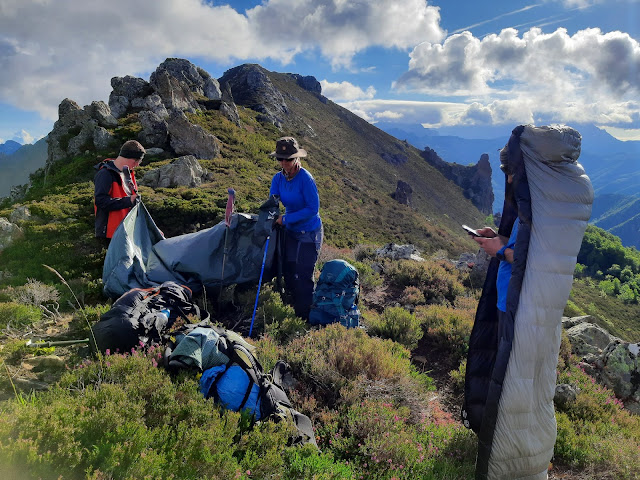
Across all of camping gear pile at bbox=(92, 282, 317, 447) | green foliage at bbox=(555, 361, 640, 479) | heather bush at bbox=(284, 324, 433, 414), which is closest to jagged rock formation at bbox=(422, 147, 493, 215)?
green foliage at bbox=(555, 361, 640, 479)

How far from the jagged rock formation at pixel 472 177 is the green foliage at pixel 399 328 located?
90016 millimetres

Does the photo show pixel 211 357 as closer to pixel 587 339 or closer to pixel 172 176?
pixel 587 339

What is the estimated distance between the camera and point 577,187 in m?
2.42

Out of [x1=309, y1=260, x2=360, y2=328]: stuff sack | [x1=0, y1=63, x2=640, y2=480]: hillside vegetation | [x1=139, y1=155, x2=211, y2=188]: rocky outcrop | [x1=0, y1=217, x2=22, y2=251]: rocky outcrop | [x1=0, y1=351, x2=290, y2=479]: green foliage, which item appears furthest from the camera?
[x1=139, y1=155, x2=211, y2=188]: rocky outcrop

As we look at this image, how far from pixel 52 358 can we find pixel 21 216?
819 cm

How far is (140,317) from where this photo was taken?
338 cm

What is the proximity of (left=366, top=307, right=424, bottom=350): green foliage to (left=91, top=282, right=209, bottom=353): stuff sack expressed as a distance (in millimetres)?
2784

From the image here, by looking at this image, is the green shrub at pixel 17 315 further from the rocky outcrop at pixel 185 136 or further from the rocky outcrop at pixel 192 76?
the rocky outcrop at pixel 192 76

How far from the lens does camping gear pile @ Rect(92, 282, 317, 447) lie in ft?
9.04

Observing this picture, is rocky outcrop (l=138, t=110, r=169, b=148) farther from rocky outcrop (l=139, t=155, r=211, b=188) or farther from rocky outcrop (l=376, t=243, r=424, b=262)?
rocky outcrop (l=376, t=243, r=424, b=262)

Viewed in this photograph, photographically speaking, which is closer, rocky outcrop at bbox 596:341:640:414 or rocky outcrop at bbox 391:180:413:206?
rocky outcrop at bbox 596:341:640:414

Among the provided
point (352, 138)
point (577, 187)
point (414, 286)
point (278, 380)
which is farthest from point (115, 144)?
point (352, 138)

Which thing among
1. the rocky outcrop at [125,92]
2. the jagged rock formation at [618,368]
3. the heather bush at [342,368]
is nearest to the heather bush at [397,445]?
the heather bush at [342,368]

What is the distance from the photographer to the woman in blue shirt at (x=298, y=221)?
4.55m
